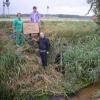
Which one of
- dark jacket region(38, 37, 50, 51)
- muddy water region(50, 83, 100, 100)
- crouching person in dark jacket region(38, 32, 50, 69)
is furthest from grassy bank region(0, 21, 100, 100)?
dark jacket region(38, 37, 50, 51)

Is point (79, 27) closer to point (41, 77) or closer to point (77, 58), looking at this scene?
point (77, 58)

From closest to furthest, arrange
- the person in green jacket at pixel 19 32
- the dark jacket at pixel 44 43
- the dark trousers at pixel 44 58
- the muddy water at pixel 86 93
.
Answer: the muddy water at pixel 86 93, the dark jacket at pixel 44 43, the dark trousers at pixel 44 58, the person in green jacket at pixel 19 32

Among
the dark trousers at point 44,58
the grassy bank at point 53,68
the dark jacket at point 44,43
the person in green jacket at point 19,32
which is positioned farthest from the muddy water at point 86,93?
the person in green jacket at point 19,32

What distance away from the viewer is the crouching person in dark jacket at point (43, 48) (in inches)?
878

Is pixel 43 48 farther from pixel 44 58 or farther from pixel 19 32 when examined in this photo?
pixel 19 32

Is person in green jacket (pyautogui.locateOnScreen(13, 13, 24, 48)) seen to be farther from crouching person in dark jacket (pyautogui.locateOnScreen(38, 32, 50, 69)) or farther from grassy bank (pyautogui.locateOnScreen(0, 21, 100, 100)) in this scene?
crouching person in dark jacket (pyautogui.locateOnScreen(38, 32, 50, 69))

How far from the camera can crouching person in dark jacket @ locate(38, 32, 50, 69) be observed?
22.3 metres

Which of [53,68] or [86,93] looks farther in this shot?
[53,68]

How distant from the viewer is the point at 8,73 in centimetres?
2205

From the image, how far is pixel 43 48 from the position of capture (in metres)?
22.5

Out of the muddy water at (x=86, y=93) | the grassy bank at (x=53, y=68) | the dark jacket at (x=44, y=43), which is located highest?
the dark jacket at (x=44, y=43)

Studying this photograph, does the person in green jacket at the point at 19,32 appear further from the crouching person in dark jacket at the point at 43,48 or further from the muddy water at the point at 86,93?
the muddy water at the point at 86,93

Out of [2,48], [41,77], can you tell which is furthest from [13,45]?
[41,77]

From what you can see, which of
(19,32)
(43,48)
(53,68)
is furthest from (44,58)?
(19,32)
